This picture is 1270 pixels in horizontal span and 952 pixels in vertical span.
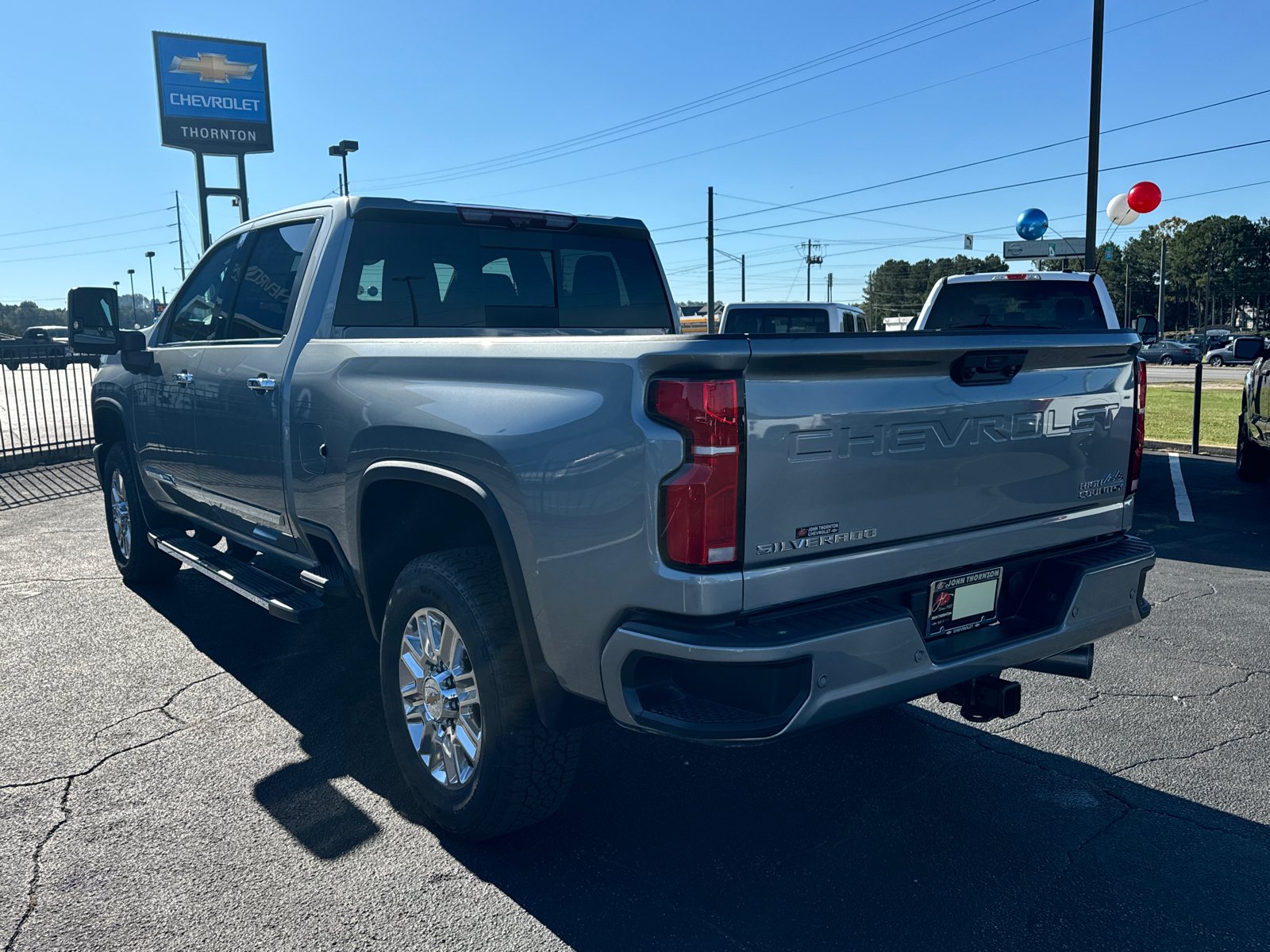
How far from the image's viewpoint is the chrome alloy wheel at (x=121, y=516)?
6.11 meters

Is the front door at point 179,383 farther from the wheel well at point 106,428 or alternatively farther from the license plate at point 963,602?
the license plate at point 963,602

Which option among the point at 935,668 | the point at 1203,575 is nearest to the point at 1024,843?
the point at 935,668

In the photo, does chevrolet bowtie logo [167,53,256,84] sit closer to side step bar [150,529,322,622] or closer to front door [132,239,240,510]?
front door [132,239,240,510]

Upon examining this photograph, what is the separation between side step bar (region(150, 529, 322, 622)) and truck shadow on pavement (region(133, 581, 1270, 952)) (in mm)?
561

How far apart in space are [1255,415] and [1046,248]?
13778 mm

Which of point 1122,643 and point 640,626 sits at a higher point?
point 640,626

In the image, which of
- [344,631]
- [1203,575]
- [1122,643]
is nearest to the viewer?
[1122,643]

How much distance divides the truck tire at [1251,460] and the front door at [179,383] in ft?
31.9

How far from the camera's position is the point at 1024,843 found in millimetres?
3062

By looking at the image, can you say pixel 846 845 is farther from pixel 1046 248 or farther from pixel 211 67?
pixel 211 67

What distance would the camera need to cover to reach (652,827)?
126 inches

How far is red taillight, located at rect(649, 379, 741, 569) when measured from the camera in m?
2.28

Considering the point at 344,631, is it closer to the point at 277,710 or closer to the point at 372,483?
the point at 277,710

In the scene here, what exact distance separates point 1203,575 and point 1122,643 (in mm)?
1913
